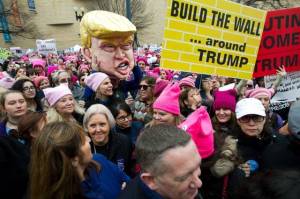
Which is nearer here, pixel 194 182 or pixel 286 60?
pixel 194 182

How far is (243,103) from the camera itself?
285 centimetres

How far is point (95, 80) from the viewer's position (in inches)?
154

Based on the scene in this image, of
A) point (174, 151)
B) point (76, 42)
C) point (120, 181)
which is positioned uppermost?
point (174, 151)

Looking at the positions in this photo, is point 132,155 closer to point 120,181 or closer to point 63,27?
point 120,181

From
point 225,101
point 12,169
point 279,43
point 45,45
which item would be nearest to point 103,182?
point 12,169

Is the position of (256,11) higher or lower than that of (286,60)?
higher

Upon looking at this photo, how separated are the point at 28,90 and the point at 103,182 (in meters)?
3.02

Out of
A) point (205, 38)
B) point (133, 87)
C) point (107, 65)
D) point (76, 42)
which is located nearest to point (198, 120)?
point (205, 38)

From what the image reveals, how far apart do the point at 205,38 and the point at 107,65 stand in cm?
109

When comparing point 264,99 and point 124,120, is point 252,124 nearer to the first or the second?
point 264,99

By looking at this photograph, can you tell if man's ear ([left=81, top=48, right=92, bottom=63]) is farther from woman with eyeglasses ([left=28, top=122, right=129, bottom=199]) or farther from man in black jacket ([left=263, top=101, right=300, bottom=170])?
man in black jacket ([left=263, top=101, right=300, bottom=170])

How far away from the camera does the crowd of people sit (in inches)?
59.9

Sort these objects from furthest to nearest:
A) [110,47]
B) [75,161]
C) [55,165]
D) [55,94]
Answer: [55,94]
[110,47]
[75,161]
[55,165]

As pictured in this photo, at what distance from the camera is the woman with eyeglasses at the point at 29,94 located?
15.3ft
